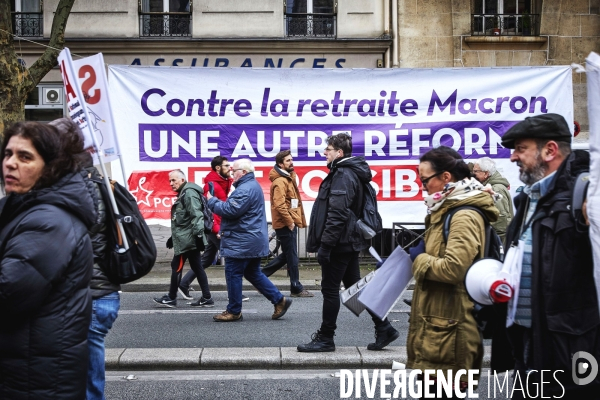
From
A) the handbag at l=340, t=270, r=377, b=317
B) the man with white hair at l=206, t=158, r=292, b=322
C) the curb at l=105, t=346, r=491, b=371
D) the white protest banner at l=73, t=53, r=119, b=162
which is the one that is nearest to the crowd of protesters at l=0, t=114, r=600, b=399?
the white protest banner at l=73, t=53, r=119, b=162

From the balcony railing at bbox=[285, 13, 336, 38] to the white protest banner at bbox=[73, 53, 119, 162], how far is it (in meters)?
14.0

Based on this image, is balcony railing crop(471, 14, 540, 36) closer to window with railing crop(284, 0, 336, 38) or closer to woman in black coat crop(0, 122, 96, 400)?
window with railing crop(284, 0, 336, 38)

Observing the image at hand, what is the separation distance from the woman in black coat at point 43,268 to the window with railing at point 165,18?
15.9 metres

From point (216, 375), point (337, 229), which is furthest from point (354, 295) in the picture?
point (216, 375)

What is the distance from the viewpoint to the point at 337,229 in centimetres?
641

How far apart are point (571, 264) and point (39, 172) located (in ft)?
7.15

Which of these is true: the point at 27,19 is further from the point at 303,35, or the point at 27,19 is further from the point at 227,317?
the point at 227,317

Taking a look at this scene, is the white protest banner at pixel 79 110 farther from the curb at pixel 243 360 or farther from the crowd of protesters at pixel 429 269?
the curb at pixel 243 360

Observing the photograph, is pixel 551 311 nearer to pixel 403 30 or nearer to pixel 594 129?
pixel 594 129

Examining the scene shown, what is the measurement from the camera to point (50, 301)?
2865mm

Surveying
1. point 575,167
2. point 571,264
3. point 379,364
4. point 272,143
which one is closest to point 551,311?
point 571,264

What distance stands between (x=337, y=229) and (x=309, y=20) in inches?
509

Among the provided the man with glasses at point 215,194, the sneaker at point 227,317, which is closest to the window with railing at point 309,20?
the man with glasses at point 215,194

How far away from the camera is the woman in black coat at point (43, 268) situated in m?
2.77
